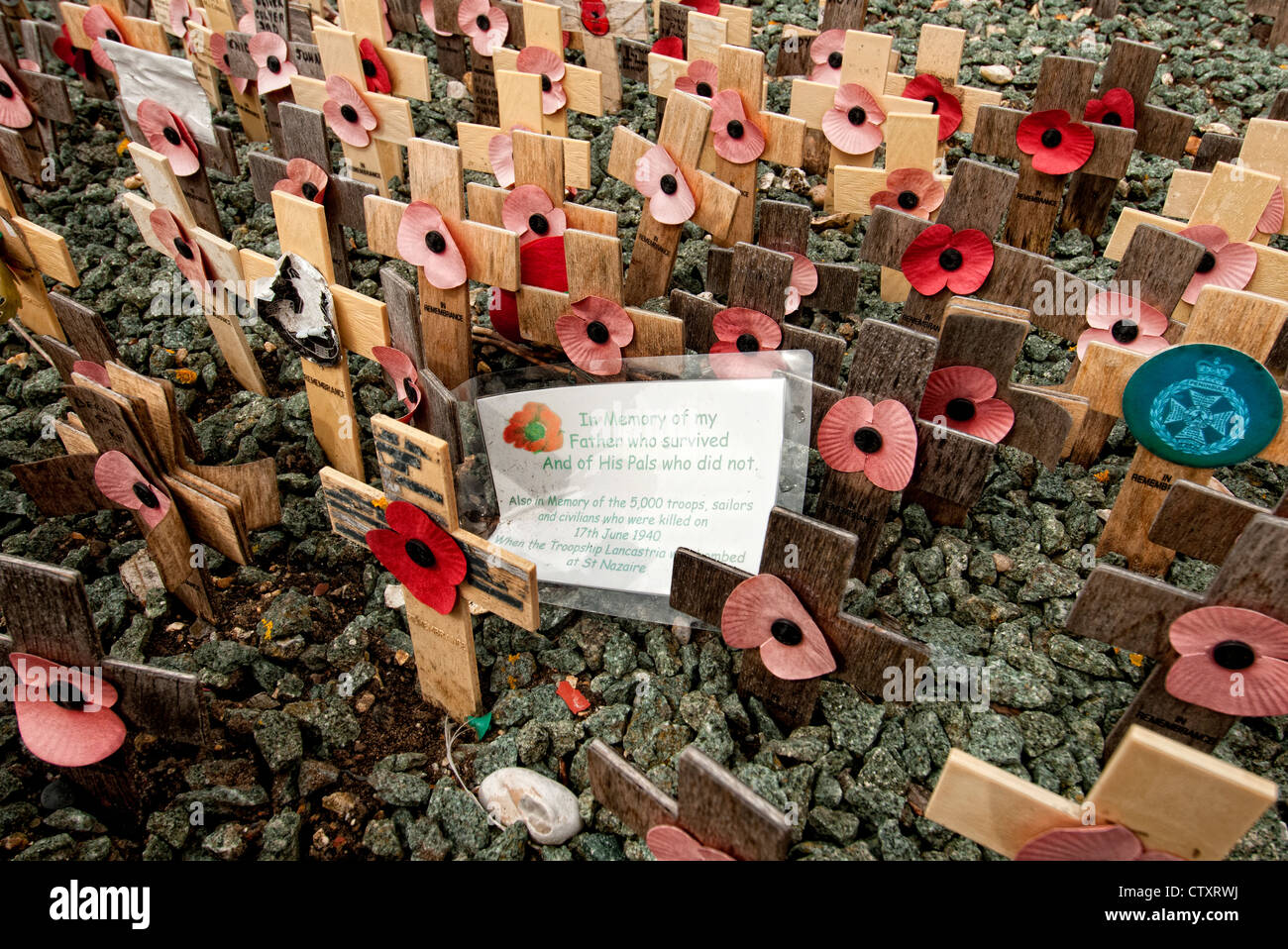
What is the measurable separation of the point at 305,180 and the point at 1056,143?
2.68 metres

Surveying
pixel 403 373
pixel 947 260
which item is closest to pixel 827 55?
pixel 947 260

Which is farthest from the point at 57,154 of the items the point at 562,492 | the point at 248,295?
the point at 562,492

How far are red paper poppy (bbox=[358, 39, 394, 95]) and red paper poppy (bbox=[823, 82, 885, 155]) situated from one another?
1.88 meters

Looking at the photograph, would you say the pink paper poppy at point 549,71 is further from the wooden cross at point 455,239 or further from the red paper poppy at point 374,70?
the wooden cross at point 455,239

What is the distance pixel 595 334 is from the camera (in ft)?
8.74

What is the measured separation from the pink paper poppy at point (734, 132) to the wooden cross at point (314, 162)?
1.30 meters

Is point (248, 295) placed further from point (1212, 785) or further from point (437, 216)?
point (1212, 785)

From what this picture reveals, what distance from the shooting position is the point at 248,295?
2.79 m

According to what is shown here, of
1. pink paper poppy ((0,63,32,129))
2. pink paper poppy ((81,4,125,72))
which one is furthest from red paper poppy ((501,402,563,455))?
pink paper poppy ((81,4,125,72))

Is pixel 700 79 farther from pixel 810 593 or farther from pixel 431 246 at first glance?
pixel 810 593

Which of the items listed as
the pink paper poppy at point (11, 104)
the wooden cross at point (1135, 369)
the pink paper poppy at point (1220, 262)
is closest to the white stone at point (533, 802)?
the wooden cross at point (1135, 369)

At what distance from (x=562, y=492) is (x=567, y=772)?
0.81 metres

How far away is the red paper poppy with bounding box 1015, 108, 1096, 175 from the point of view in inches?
130

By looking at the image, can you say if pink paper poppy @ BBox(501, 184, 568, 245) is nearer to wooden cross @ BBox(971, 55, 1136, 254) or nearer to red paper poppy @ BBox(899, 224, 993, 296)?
red paper poppy @ BBox(899, 224, 993, 296)
